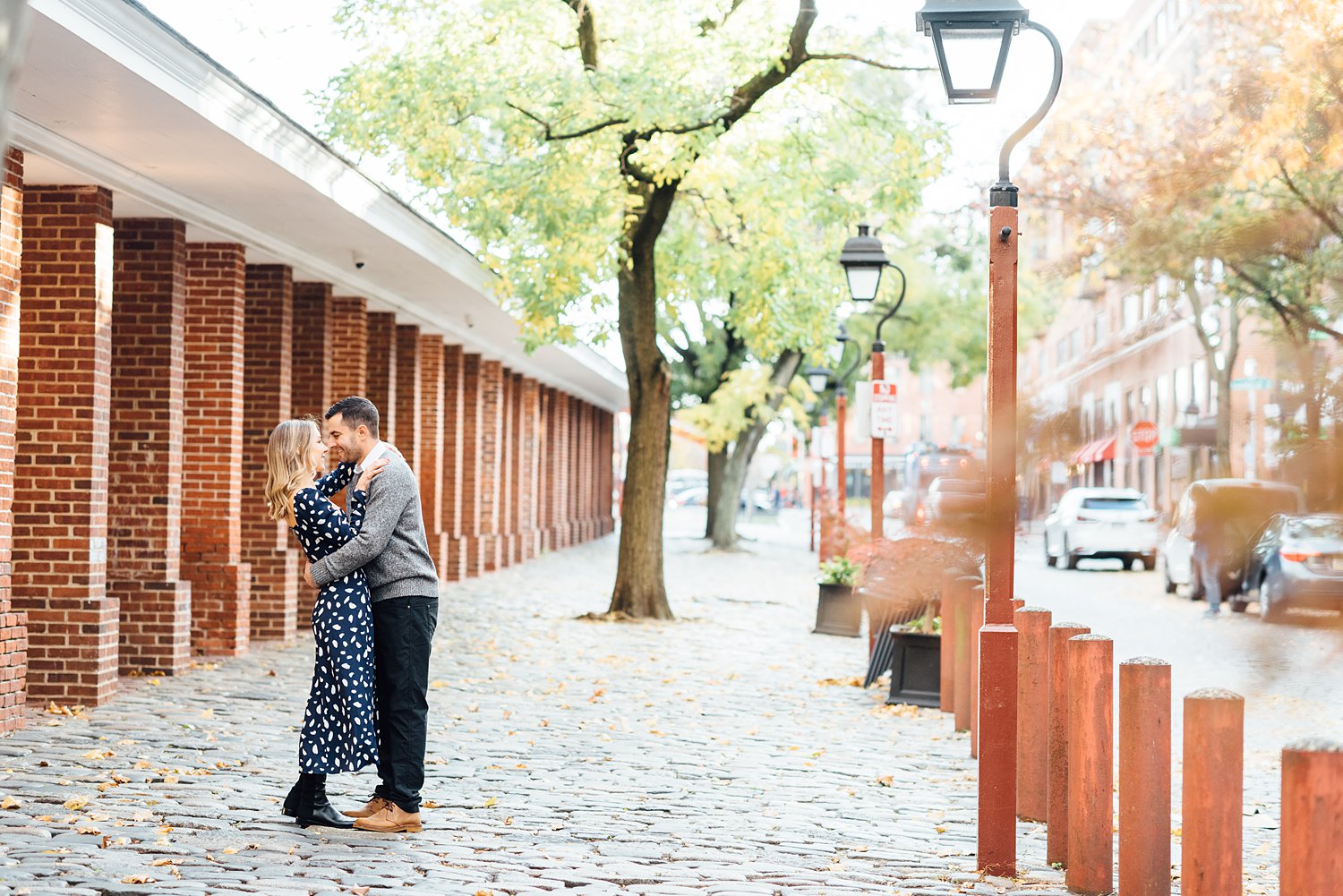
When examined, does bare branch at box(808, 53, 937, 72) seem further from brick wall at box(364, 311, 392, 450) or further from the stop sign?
the stop sign

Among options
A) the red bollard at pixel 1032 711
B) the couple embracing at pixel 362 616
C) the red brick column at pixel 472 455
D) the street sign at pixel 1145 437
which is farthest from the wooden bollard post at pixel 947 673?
the red brick column at pixel 472 455

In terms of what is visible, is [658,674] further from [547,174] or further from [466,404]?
[466,404]

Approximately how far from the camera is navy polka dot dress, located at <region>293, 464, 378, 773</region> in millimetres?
6375

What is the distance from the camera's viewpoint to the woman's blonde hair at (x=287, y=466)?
21.4 ft

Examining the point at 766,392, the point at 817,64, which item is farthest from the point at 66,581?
the point at 766,392

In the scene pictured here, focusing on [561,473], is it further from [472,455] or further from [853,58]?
[853,58]

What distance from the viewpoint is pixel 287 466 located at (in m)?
6.54

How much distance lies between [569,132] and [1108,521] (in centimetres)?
1526

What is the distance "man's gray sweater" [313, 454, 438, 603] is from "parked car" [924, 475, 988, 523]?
5.15 meters

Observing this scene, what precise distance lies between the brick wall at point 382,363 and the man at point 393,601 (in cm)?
1281

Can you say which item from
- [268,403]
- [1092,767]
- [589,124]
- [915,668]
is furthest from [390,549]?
[589,124]

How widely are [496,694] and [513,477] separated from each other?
18484mm

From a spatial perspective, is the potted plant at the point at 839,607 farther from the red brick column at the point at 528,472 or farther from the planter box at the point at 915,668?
the red brick column at the point at 528,472

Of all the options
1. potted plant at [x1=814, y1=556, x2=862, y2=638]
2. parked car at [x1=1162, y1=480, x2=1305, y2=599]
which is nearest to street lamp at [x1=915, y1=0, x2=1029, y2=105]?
parked car at [x1=1162, y1=480, x2=1305, y2=599]
